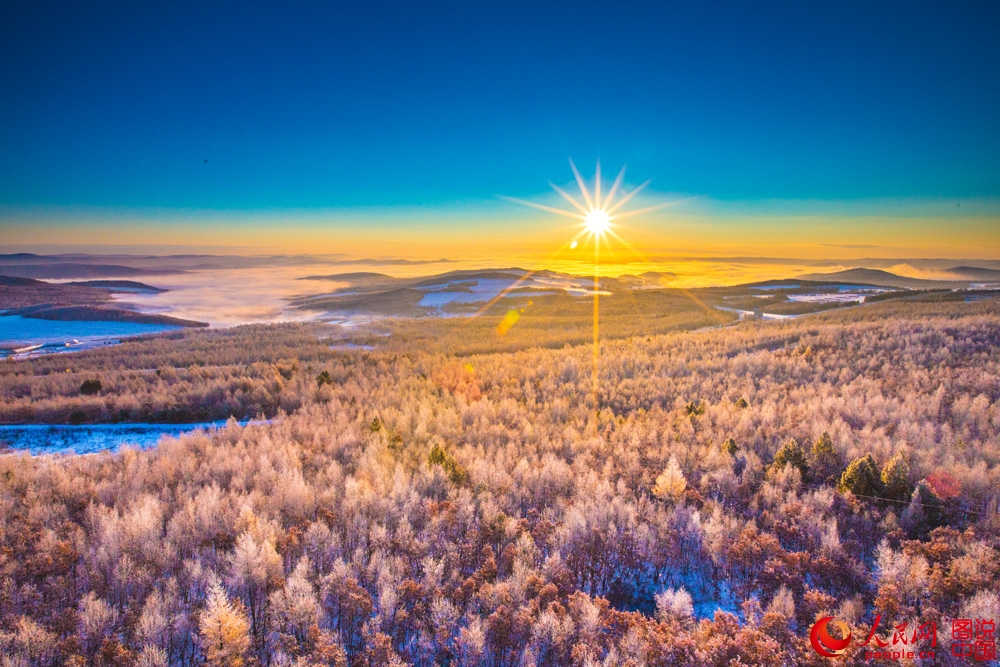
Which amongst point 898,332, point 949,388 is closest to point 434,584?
point 949,388

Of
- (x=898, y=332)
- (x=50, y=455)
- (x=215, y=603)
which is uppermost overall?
(x=898, y=332)

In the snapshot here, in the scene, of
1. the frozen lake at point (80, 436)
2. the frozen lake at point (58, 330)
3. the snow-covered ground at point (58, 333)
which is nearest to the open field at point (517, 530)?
the frozen lake at point (80, 436)

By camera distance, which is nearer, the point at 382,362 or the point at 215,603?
the point at 215,603

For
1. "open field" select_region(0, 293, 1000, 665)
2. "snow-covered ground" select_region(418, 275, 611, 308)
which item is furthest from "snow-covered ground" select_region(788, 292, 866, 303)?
"open field" select_region(0, 293, 1000, 665)

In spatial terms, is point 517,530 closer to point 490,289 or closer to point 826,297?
point 490,289

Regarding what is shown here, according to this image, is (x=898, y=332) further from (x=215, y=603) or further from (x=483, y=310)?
(x=483, y=310)

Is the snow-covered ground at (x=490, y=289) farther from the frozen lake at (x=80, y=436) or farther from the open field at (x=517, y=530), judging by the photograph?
the open field at (x=517, y=530)

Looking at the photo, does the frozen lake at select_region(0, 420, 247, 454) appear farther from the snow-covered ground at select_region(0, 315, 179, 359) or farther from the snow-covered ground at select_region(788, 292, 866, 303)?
the snow-covered ground at select_region(788, 292, 866, 303)
